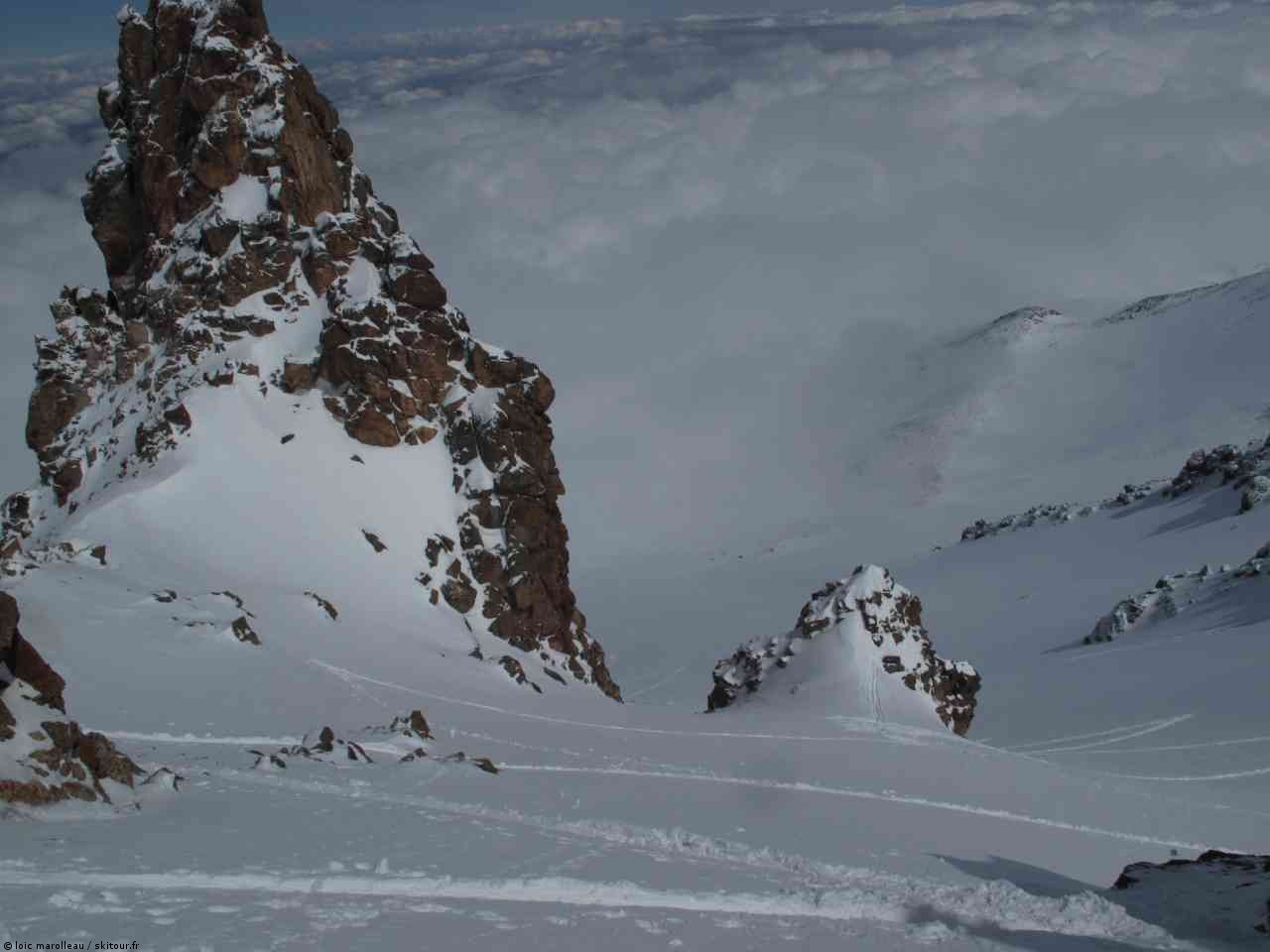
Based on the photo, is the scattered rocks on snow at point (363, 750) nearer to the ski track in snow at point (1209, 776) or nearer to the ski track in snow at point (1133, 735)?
the ski track in snow at point (1209, 776)

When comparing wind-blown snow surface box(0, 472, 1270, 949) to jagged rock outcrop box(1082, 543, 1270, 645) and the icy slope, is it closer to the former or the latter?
jagged rock outcrop box(1082, 543, 1270, 645)

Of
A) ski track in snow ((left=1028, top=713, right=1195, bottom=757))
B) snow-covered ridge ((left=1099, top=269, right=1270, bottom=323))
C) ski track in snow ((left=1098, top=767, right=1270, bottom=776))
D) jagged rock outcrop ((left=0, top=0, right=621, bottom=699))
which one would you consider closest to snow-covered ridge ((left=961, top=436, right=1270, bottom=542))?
ski track in snow ((left=1028, top=713, right=1195, bottom=757))

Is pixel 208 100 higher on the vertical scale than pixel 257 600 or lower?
higher

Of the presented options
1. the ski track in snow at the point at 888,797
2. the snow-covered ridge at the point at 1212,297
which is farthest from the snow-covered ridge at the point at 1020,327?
the ski track in snow at the point at 888,797

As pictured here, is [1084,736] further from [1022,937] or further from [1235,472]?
[1235,472]

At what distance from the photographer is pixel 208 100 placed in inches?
1571

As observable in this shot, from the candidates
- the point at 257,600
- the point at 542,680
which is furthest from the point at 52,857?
the point at 542,680

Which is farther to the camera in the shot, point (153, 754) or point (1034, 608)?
point (1034, 608)

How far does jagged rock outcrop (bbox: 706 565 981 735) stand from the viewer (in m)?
34.4

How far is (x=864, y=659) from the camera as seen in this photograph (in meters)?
34.8

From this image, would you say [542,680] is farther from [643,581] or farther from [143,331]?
[643,581]

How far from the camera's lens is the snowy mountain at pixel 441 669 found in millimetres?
10258

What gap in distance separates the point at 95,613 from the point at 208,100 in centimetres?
2353

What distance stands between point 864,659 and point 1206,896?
24559 mm
